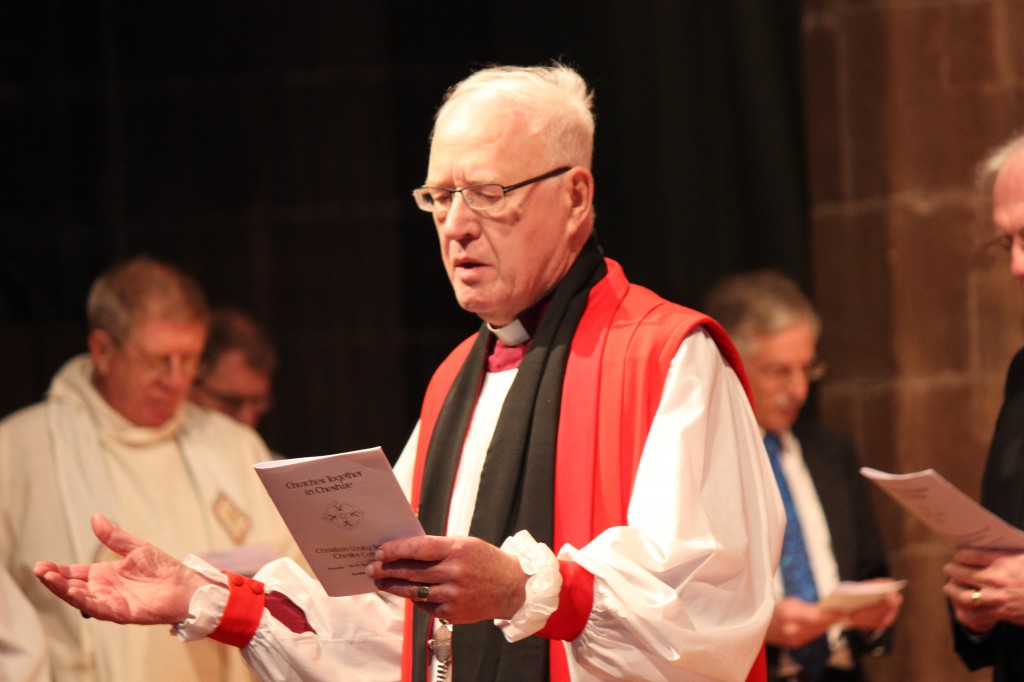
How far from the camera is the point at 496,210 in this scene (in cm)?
296

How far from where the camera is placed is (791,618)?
4.32 m

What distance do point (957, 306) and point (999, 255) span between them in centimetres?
57

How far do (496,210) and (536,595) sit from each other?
0.89 m

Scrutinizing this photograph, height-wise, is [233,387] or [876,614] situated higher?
[233,387]

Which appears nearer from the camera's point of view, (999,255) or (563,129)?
(563,129)

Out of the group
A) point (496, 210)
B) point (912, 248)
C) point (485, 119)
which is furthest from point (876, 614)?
point (485, 119)

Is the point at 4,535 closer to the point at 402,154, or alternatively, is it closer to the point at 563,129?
the point at 563,129

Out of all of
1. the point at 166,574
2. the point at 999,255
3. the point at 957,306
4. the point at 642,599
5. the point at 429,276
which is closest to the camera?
the point at 642,599

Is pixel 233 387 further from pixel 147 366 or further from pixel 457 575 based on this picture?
pixel 457 575

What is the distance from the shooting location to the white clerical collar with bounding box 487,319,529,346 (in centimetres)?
314

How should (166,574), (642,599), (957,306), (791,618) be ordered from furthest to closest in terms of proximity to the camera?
(957,306) < (791,618) < (166,574) < (642,599)

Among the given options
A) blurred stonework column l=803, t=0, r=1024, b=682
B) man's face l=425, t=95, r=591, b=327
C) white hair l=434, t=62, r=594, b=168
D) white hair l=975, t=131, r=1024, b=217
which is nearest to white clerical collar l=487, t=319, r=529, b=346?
man's face l=425, t=95, r=591, b=327

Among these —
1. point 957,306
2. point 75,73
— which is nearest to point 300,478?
point 957,306

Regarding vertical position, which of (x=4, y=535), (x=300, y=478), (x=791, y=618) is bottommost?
(x=791, y=618)
